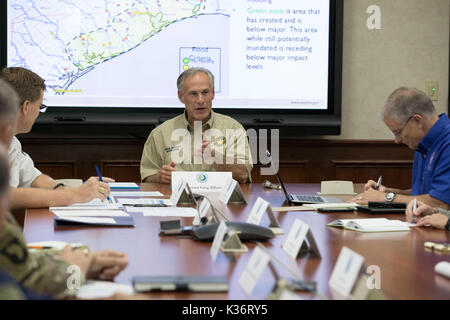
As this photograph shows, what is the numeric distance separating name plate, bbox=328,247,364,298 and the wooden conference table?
1.0 inches

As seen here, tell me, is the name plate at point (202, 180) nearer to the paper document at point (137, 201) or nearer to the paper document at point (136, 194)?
the paper document at point (136, 194)

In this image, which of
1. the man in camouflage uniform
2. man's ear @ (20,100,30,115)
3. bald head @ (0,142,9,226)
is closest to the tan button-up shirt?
man's ear @ (20,100,30,115)

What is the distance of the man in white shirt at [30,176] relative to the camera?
2.59m

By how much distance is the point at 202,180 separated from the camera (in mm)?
3262

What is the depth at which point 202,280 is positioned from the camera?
4.33 ft

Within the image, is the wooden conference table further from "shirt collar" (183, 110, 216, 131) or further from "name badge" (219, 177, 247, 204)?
"shirt collar" (183, 110, 216, 131)

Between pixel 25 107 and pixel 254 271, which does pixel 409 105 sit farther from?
pixel 254 271

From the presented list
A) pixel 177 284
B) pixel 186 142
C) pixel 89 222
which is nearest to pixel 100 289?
pixel 177 284

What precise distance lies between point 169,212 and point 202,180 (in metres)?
0.75

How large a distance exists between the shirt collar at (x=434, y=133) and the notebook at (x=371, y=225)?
116 centimetres

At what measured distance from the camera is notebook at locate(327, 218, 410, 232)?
7.07 ft

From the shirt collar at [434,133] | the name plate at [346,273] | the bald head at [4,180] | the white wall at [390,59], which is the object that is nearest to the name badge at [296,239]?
the name plate at [346,273]
